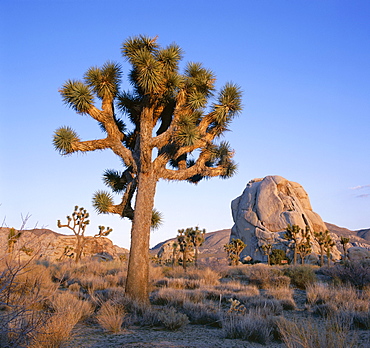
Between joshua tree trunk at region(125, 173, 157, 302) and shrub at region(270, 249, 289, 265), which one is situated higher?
shrub at region(270, 249, 289, 265)

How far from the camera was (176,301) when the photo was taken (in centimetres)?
933

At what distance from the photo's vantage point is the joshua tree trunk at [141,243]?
9031 mm

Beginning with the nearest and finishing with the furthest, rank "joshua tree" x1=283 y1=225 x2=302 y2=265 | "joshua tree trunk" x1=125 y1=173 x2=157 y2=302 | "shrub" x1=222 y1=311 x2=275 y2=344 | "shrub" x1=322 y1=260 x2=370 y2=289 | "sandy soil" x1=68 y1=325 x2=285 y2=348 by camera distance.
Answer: "sandy soil" x1=68 y1=325 x2=285 y2=348, "shrub" x1=222 y1=311 x2=275 y2=344, "joshua tree trunk" x1=125 y1=173 x2=157 y2=302, "shrub" x1=322 y1=260 x2=370 y2=289, "joshua tree" x1=283 y1=225 x2=302 y2=265

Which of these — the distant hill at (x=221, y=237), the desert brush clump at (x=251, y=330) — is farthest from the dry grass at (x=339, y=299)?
the distant hill at (x=221, y=237)

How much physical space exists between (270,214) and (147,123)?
45175 mm

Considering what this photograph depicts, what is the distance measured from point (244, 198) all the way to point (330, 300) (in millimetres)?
49213

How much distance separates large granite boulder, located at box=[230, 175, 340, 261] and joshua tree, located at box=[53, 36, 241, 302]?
3879cm

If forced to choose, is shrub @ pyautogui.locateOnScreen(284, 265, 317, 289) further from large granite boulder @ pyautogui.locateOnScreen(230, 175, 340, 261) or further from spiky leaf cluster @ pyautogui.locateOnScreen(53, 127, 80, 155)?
large granite boulder @ pyautogui.locateOnScreen(230, 175, 340, 261)

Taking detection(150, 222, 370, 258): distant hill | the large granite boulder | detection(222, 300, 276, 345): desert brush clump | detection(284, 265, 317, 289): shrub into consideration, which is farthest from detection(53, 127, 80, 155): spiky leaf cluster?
detection(150, 222, 370, 258): distant hill

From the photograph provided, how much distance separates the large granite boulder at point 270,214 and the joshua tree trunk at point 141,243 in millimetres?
39894

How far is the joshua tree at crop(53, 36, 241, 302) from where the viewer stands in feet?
31.5

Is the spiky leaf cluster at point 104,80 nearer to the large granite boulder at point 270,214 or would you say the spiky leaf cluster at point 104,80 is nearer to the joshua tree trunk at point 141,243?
the joshua tree trunk at point 141,243

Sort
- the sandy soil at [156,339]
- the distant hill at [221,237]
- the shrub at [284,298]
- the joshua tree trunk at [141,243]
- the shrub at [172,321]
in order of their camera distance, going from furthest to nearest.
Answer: the distant hill at [221,237]
the shrub at [284,298]
the joshua tree trunk at [141,243]
the shrub at [172,321]
the sandy soil at [156,339]

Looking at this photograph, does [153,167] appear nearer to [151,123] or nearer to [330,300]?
[151,123]
